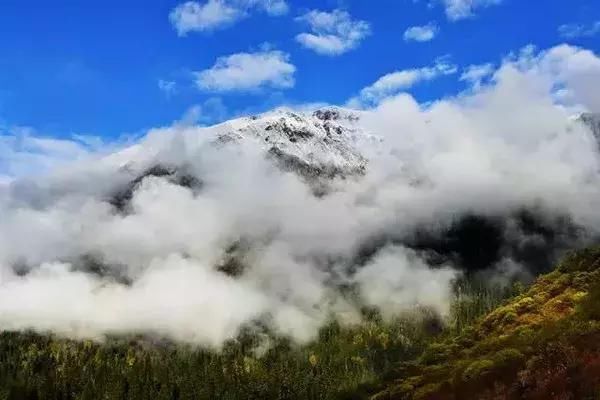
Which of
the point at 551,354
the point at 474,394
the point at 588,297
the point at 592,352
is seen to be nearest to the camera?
the point at 592,352

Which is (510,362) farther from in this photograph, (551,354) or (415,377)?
(415,377)

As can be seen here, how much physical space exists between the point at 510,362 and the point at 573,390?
23.2 m

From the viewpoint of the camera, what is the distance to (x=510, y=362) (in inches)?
2306

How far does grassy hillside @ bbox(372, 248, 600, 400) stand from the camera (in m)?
40.8

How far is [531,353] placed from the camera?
190 feet

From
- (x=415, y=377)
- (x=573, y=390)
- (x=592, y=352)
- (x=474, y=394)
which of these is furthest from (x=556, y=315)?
(x=573, y=390)

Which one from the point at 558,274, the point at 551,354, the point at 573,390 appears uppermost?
the point at 558,274

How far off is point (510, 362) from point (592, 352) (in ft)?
52.3

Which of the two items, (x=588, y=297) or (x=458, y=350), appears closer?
(x=588, y=297)

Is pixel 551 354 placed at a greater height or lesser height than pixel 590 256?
lesser

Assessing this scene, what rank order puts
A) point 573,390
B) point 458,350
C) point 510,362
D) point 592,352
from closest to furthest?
point 573,390 → point 592,352 → point 510,362 → point 458,350

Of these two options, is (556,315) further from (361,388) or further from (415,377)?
(361,388)

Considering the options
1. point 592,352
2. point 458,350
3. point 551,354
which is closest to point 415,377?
point 458,350

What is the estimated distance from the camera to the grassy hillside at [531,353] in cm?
4084
